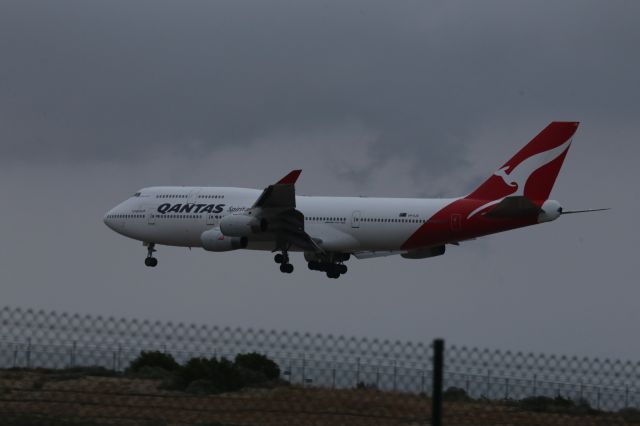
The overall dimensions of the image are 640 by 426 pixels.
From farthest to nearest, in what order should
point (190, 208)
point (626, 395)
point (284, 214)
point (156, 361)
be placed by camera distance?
1. point (190, 208)
2. point (284, 214)
3. point (156, 361)
4. point (626, 395)

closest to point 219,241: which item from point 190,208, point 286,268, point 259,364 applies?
point 190,208

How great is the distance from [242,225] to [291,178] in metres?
4.17

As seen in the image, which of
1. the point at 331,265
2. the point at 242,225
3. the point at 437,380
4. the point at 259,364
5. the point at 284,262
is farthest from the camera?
the point at 331,265

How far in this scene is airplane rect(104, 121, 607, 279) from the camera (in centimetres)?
6281

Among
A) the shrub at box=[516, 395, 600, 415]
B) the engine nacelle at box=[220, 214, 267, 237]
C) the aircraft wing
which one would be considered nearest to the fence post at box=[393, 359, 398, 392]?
the shrub at box=[516, 395, 600, 415]

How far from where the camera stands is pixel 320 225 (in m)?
67.9

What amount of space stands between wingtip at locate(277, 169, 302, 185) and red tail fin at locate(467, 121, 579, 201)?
906 centimetres

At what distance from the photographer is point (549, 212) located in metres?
59.5

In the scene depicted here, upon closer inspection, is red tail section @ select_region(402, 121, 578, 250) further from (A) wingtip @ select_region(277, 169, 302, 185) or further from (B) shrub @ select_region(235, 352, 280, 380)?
(B) shrub @ select_region(235, 352, 280, 380)

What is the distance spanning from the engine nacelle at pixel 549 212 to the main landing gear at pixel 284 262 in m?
16.1

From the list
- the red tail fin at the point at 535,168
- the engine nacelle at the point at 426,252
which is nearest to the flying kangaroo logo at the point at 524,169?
the red tail fin at the point at 535,168

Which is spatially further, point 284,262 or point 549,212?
point 284,262

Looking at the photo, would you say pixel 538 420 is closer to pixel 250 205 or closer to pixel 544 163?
pixel 544 163

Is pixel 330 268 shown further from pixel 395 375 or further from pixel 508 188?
pixel 395 375
